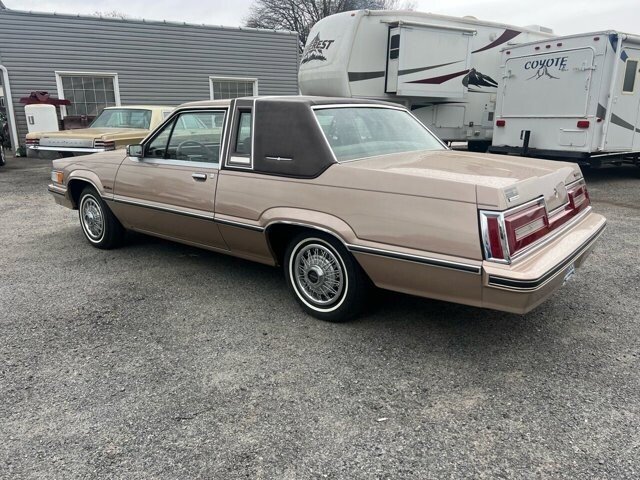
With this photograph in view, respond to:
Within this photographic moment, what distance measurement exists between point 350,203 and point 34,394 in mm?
2129

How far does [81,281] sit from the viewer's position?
15.0 ft

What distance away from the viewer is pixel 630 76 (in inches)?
350

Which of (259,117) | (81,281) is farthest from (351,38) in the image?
(81,281)

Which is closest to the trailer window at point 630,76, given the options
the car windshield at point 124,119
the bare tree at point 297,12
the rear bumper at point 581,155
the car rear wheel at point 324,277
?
the rear bumper at point 581,155

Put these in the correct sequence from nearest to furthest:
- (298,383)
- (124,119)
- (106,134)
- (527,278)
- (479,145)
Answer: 1. (527,278)
2. (298,383)
3. (106,134)
4. (124,119)
5. (479,145)

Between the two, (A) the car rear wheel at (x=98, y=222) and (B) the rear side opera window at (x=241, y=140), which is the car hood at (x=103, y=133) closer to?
(A) the car rear wheel at (x=98, y=222)

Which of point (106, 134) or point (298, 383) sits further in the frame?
point (106, 134)

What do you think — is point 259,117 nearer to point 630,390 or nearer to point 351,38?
point 630,390

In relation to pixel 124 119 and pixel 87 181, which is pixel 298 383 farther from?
pixel 124 119

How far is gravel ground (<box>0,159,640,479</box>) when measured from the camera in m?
2.31

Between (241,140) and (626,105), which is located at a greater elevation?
(626,105)

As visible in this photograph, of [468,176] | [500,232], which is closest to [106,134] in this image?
[468,176]

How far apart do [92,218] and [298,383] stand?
12.0ft

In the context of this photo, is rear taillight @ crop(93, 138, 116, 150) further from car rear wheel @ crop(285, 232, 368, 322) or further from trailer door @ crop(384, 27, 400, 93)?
car rear wheel @ crop(285, 232, 368, 322)
